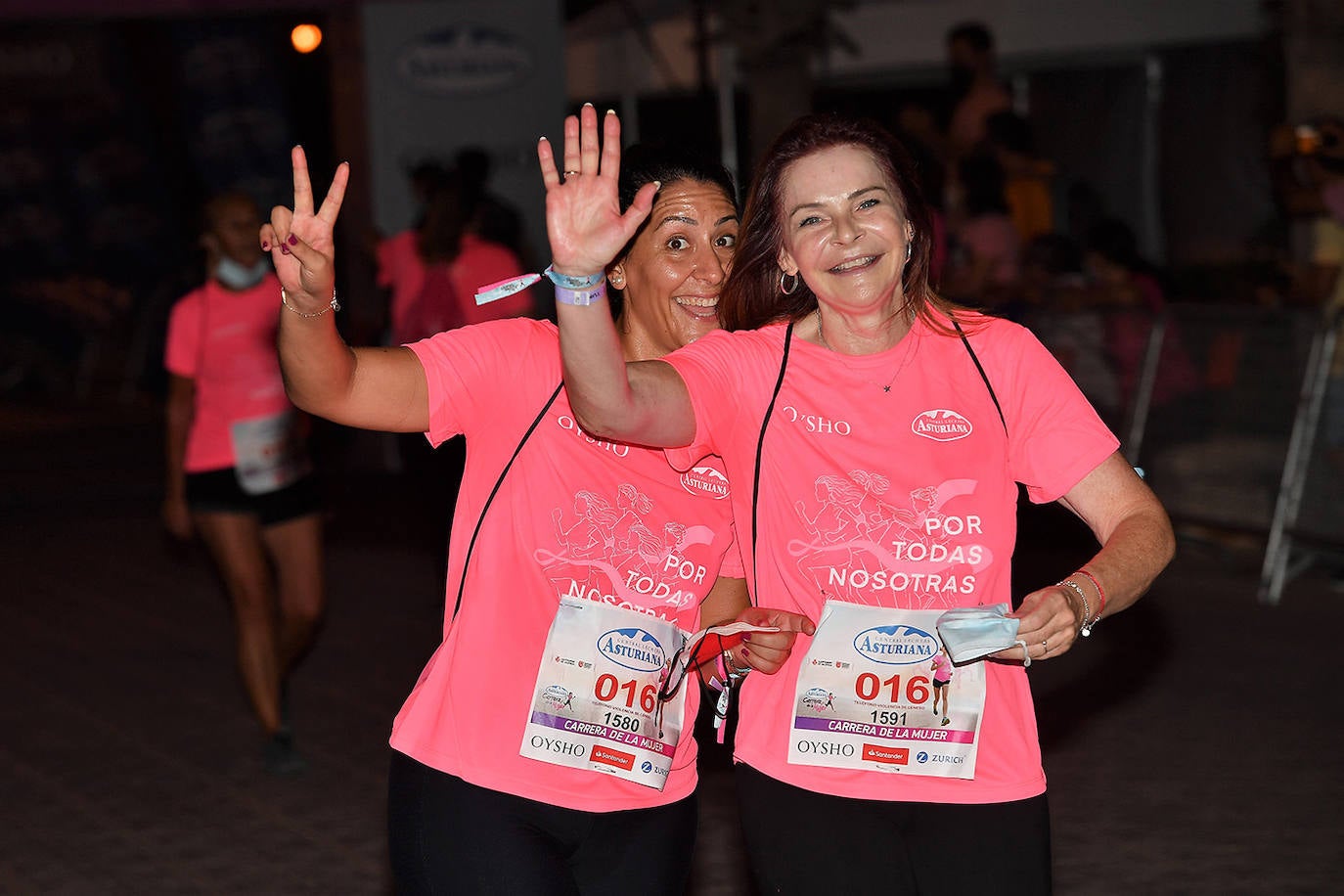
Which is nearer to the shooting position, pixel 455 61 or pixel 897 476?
pixel 897 476

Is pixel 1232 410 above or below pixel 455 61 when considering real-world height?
below

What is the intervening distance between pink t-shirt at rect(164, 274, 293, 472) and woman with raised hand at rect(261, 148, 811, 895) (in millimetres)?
3714

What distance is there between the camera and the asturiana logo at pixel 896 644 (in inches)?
110

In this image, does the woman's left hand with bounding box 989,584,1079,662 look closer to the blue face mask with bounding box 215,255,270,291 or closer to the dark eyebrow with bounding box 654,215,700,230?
the dark eyebrow with bounding box 654,215,700,230

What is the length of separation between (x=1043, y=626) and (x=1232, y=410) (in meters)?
7.29

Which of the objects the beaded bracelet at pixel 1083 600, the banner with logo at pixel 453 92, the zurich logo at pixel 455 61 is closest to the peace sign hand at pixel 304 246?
the beaded bracelet at pixel 1083 600

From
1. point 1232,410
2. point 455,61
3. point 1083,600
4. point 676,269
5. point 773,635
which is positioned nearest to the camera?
point 1083,600

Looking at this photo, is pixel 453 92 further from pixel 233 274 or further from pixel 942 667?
pixel 942 667

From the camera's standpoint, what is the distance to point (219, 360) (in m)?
6.63

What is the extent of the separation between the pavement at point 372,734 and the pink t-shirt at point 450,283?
1.43 m

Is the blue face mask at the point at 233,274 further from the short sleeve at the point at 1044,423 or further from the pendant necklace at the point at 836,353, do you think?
the short sleeve at the point at 1044,423

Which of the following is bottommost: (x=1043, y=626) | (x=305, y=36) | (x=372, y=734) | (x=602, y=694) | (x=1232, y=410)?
(x=372, y=734)

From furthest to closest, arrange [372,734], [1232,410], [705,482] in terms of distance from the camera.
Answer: [1232,410]
[372,734]
[705,482]

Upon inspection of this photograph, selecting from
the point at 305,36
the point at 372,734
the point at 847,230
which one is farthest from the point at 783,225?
the point at 305,36
